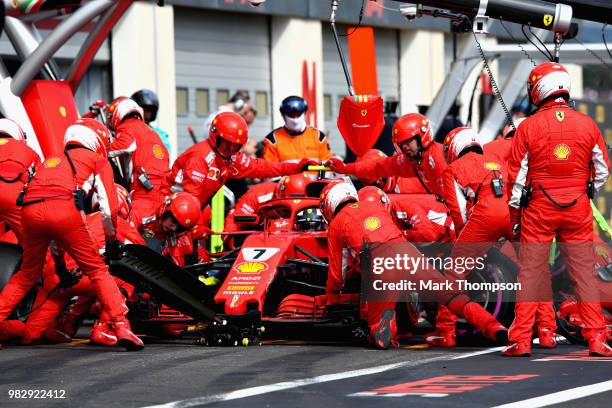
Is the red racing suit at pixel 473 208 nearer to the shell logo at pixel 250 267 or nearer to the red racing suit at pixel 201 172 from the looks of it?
the shell logo at pixel 250 267

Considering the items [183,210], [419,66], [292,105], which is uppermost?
[419,66]

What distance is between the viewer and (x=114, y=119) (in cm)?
1482

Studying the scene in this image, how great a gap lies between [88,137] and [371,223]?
8.17 feet

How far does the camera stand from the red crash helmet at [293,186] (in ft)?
45.8

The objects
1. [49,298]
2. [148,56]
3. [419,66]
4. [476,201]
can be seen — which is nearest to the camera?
[476,201]

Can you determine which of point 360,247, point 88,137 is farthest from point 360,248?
point 88,137

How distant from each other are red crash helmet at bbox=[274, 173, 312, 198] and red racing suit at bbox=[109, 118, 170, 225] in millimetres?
1244

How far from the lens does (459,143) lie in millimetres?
12070

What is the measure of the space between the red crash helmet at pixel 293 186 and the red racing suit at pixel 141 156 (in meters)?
1.24

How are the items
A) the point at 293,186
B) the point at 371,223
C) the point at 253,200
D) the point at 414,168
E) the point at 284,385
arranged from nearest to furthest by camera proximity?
the point at 284,385 → the point at 371,223 → the point at 414,168 → the point at 293,186 → the point at 253,200

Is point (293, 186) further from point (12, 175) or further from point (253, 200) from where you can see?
point (12, 175)

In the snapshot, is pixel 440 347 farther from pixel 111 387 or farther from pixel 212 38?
pixel 212 38

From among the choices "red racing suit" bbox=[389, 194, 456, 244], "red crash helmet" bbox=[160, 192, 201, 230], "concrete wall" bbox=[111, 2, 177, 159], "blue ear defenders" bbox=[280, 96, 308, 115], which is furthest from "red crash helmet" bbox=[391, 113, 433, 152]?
"concrete wall" bbox=[111, 2, 177, 159]

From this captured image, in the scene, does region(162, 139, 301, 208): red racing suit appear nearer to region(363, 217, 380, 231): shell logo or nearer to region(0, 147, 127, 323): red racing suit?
region(0, 147, 127, 323): red racing suit
